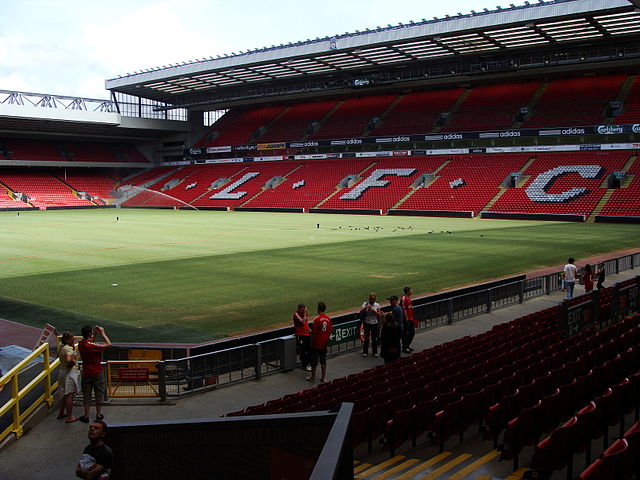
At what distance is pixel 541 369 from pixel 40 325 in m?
13.6

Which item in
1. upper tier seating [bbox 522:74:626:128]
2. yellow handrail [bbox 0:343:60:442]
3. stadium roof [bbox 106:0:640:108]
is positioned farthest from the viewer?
upper tier seating [bbox 522:74:626:128]

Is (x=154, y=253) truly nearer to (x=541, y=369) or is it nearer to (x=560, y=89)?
(x=541, y=369)

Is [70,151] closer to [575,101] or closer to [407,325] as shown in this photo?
[575,101]

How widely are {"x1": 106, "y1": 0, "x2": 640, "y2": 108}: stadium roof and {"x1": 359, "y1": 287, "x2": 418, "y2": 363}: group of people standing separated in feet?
132

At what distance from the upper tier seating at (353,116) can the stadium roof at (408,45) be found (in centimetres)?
816

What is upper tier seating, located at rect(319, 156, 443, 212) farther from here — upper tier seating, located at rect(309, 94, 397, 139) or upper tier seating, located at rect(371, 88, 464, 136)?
upper tier seating, located at rect(309, 94, 397, 139)

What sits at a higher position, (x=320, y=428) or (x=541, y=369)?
(x=320, y=428)

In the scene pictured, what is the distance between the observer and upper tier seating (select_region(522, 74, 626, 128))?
6425cm

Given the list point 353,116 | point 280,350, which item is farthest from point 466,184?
point 280,350

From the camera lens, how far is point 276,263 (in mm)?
28531

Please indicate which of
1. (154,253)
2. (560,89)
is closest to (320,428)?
(154,253)

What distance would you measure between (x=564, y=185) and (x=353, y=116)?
34345 millimetres

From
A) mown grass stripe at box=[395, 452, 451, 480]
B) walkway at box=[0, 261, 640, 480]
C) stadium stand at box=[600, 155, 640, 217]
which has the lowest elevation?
walkway at box=[0, 261, 640, 480]

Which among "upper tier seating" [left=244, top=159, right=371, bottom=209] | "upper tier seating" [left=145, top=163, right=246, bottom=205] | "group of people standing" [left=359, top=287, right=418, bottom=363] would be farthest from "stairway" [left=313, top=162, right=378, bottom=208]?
"group of people standing" [left=359, top=287, right=418, bottom=363]
